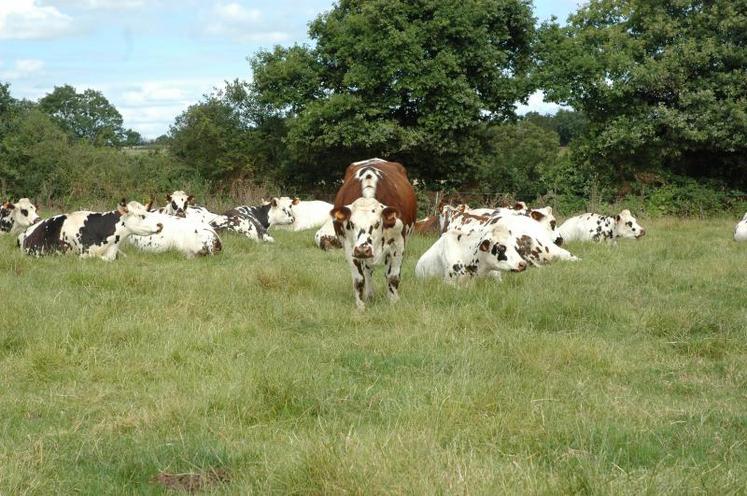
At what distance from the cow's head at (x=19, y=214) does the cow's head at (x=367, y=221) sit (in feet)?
35.0

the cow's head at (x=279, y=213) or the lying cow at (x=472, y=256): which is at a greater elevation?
the cow's head at (x=279, y=213)

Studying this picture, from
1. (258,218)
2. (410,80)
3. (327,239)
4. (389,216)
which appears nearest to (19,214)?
(258,218)

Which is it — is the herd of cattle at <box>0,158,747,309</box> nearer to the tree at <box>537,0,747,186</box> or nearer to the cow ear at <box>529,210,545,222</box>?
the cow ear at <box>529,210,545,222</box>

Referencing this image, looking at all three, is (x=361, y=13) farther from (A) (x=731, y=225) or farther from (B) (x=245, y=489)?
(B) (x=245, y=489)

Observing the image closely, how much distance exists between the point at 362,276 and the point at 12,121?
37253mm

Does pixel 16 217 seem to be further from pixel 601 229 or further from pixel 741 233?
pixel 741 233

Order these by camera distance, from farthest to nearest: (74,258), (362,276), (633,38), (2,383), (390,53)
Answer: (633,38) < (390,53) < (74,258) < (362,276) < (2,383)

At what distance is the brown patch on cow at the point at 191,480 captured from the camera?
12.4ft

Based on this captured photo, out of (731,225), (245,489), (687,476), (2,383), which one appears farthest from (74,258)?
(731,225)

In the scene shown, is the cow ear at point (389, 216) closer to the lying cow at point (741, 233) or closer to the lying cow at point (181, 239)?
the lying cow at point (181, 239)

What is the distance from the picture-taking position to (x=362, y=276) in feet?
29.4

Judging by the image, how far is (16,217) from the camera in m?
16.8

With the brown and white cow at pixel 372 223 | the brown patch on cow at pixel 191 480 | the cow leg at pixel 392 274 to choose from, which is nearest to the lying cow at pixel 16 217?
the brown and white cow at pixel 372 223

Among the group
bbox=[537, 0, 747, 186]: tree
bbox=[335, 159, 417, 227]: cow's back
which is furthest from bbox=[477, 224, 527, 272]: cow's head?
bbox=[537, 0, 747, 186]: tree
